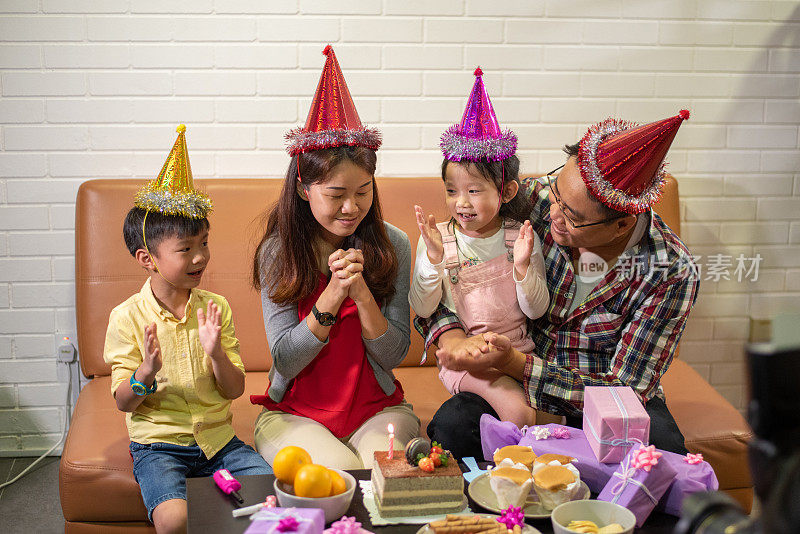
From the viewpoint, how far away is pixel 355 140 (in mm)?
2055

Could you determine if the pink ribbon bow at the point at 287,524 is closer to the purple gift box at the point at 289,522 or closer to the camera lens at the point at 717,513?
the purple gift box at the point at 289,522

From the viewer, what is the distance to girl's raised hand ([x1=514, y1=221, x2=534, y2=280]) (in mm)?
2104

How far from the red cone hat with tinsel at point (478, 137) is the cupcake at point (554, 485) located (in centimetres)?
91

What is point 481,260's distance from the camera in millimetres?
2254

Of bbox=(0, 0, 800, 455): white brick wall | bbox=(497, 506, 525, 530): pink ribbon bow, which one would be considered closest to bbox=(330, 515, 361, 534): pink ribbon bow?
bbox=(497, 506, 525, 530): pink ribbon bow

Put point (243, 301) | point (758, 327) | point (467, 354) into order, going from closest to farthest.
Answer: point (467, 354) → point (243, 301) → point (758, 327)

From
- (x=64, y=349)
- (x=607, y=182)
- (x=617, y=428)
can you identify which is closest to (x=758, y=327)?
(x=607, y=182)

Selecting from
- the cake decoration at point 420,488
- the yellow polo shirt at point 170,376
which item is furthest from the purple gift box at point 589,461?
the yellow polo shirt at point 170,376

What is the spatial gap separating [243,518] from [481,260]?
1.02 meters

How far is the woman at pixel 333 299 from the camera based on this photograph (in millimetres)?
2043

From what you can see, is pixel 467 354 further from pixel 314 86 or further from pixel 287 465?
pixel 314 86

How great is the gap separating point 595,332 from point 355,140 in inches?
34.4

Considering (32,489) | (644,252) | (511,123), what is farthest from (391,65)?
(32,489)

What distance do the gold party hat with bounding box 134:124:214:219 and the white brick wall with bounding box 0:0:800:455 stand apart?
0.98 m
